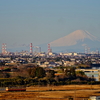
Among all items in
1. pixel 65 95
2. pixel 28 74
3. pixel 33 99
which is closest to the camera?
pixel 33 99

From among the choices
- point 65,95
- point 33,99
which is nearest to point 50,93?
point 65,95

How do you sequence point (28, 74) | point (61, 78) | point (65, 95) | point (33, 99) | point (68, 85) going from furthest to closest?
point (28, 74)
point (61, 78)
point (68, 85)
point (65, 95)
point (33, 99)

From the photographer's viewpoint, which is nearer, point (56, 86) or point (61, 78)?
point (56, 86)

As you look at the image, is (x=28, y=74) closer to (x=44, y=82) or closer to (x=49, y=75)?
(x=49, y=75)

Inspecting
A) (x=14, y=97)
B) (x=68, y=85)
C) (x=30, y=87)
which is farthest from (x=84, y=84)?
(x=14, y=97)

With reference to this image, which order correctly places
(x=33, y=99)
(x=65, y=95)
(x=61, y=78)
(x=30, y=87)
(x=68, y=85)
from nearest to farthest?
(x=33, y=99) < (x=65, y=95) < (x=30, y=87) < (x=68, y=85) < (x=61, y=78)

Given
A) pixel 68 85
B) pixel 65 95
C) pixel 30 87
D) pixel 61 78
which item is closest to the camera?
pixel 65 95

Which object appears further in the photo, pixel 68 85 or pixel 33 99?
pixel 68 85

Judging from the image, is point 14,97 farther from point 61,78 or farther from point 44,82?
point 61,78
